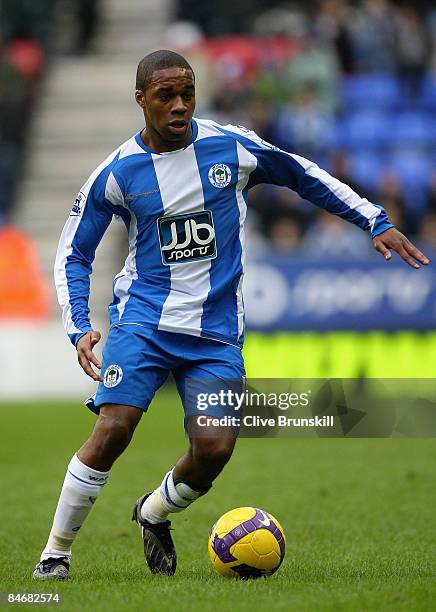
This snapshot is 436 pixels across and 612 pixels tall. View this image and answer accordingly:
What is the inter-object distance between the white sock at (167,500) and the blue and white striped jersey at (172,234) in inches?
27.4

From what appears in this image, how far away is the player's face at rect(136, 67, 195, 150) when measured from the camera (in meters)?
5.49

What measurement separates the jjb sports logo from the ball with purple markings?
1.21 m

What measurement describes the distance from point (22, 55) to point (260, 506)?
14.5 metres

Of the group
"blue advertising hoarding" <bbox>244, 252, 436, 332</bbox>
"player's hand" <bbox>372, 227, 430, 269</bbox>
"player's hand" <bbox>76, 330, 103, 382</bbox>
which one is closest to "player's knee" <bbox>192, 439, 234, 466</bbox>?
"player's hand" <bbox>76, 330, 103, 382</bbox>

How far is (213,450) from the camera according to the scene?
5.50 m

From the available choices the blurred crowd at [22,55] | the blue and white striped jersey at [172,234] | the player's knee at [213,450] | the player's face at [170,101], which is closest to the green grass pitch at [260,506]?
the player's knee at [213,450]

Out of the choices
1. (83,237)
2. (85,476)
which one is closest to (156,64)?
(83,237)

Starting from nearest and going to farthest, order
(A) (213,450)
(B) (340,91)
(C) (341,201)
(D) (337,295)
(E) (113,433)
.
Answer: (E) (113,433), (A) (213,450), (C) (341,201), (D) (337,295), (B) (340,91)

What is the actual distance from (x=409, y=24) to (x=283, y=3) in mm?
3506

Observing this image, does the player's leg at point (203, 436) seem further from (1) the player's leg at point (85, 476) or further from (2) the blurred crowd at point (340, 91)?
(2) the blurred crowd at point (340, 91)

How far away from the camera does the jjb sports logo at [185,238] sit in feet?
18.5

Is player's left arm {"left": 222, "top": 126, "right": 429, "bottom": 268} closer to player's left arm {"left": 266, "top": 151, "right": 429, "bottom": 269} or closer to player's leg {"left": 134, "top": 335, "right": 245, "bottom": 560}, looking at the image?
player's left arm {"left": 266, "top": 151, "right": 429, "bottom": 269}

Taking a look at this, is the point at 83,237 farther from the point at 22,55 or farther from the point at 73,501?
the point at 22,55

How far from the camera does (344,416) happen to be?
5.55 meters
